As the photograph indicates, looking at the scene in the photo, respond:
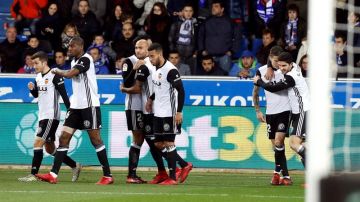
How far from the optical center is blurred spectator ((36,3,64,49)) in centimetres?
2030

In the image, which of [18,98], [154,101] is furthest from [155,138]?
[18,98]

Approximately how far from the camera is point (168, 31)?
1977cm

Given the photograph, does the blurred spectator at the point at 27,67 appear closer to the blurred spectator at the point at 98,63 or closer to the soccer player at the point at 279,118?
the blurred spectator at the point at 98,63

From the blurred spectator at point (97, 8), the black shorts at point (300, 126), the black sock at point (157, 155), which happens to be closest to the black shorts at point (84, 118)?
the black sock at point (157, 155)

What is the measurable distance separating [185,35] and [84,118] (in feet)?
20.4

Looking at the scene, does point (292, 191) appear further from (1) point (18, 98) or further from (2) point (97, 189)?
(1) point (18, 98)

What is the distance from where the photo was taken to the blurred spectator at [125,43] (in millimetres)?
19312

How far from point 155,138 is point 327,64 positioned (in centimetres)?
960

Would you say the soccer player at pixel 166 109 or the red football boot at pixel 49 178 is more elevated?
the soccer player at pixel 166 109

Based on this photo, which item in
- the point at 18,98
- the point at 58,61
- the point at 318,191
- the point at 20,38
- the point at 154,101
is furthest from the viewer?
the point at 20,38

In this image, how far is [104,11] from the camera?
2098 cm

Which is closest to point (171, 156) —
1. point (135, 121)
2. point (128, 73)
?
point (135, 121)

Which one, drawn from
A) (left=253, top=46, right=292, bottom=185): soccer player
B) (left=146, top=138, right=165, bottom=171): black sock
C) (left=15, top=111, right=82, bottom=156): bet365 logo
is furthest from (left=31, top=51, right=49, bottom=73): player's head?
(left=253, top=46, right=292, bottom=185): soccer player

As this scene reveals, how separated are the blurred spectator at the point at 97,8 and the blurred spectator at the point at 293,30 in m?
3.99
